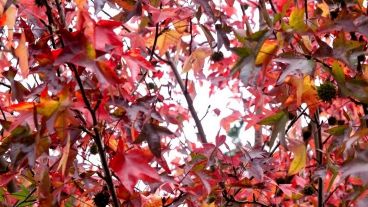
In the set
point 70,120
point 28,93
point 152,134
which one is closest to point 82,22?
point 70,120

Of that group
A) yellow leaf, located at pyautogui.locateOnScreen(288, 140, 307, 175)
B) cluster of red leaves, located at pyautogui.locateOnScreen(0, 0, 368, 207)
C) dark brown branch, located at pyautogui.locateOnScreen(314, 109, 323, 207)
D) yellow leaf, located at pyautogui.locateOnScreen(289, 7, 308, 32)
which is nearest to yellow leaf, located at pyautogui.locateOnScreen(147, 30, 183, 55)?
cluster of red leaves, located at pyautogui.locateOnScreen(0, 0, 368, 207)

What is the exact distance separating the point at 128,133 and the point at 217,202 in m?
0.35

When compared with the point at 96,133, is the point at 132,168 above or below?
below

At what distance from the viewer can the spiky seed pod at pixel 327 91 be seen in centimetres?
144

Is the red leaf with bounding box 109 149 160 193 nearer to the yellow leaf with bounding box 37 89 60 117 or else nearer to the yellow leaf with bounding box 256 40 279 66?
the yellow leaf with bounding box 37 89 60 117

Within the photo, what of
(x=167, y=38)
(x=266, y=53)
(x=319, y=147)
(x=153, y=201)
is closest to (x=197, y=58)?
(x=167, y=38)

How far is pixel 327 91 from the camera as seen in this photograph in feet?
4.72

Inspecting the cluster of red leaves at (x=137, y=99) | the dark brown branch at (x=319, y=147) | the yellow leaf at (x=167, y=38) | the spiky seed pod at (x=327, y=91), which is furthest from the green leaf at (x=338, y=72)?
the yellow leaf at (x=167, y=38)

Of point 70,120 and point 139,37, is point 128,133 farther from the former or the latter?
point 70,120

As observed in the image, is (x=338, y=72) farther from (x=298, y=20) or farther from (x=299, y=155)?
(x=299, y=155)

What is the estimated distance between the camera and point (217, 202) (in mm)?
1659

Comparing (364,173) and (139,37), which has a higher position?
(139,37)

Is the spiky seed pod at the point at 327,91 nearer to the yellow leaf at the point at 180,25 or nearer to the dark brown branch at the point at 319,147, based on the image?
the dark brown branch at the point at 319,147

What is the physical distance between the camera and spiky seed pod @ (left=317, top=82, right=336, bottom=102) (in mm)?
1437
